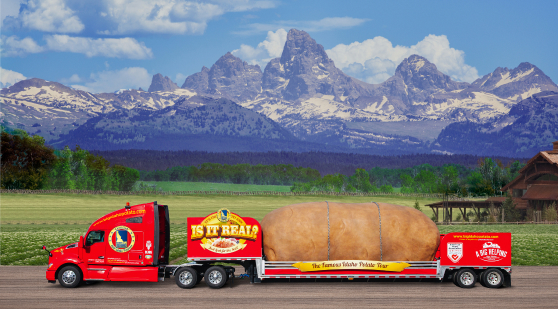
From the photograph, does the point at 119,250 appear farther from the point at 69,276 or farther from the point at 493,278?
the point at 493,278

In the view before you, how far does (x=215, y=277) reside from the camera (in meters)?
24.6

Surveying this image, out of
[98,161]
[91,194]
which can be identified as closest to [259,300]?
[91,194]

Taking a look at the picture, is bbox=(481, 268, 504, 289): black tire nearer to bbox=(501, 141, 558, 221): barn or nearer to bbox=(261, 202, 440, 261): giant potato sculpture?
bbox=(261, 202, 440, 261): giant potato sculpture

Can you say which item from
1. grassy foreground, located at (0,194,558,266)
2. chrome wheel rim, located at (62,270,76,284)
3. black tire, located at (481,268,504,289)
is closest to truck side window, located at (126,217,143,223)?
Answer: chrome wheel rim, located at (62,270,76,284)

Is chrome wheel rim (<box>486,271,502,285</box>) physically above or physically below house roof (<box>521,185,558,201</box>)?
below

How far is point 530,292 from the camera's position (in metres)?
24.1

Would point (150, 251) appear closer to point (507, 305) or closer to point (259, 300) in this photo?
point (259, 300)

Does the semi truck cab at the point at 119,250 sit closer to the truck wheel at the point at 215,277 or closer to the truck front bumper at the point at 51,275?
the truck front bumper at the point at 51,275

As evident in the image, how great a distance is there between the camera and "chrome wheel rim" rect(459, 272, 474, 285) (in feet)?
81.9

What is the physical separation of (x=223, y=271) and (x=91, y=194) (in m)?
106

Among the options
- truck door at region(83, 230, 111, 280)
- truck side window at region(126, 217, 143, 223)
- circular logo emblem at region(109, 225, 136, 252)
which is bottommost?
truck door at region(83, 230, 111, 280)

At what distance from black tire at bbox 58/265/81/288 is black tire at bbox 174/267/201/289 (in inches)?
165

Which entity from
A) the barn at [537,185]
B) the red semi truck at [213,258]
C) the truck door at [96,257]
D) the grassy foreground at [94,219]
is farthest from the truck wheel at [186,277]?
the barn at [537,185]

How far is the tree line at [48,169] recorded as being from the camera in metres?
128
